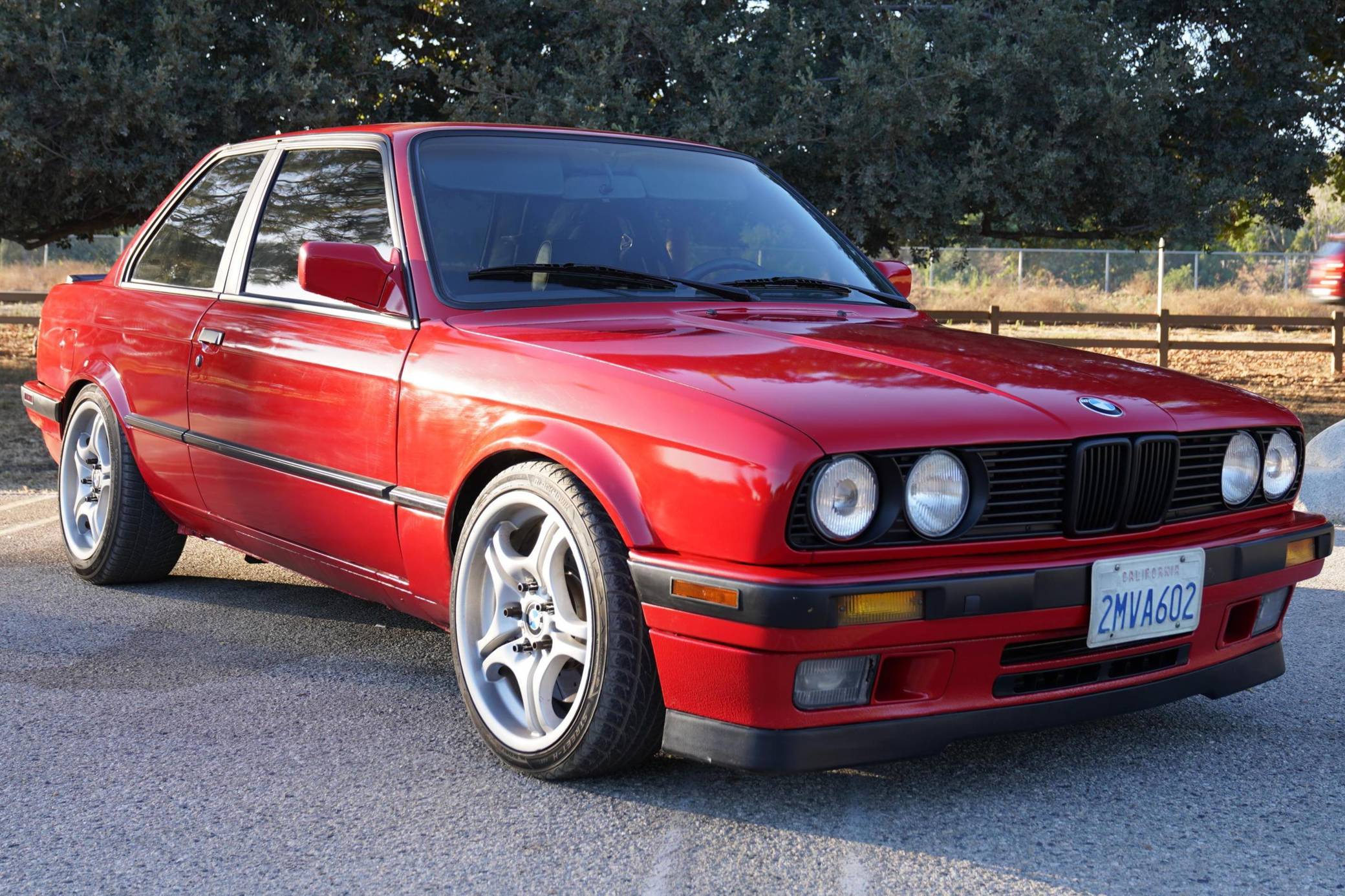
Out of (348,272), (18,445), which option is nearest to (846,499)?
(348,272)

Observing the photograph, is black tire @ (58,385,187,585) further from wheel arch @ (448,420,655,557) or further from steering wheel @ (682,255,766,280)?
steering wheel @ (682,255,766,280)

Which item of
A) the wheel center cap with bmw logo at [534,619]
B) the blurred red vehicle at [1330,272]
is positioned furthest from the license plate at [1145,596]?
the blurred red vehicle at [1330,272]

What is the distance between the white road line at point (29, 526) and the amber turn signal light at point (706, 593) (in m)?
4.58

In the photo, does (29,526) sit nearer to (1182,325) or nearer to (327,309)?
(327,309)

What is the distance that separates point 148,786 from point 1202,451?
257 cm

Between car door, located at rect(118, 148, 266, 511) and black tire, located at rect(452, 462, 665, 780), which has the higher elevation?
car door, located at rect(118, 148, 266, 511)

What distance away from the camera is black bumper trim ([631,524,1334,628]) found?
2756mm

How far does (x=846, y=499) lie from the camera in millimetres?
2852

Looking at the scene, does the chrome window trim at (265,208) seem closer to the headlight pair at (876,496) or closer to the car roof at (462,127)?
the car roof at (462,127)

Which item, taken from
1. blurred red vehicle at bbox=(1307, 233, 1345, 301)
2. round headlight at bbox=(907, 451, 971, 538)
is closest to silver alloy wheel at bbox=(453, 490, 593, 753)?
round headlight at bbox=(907, 451, 971, 538)

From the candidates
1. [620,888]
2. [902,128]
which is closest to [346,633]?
[620,888]

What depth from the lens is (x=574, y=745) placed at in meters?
3.15

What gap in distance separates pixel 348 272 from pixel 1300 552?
2564 millimetres

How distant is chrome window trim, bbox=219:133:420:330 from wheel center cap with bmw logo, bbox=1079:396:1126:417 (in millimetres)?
1722
